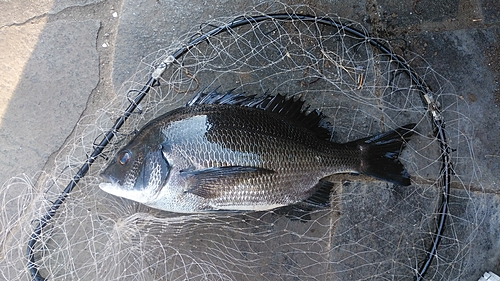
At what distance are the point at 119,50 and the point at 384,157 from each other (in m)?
1.54

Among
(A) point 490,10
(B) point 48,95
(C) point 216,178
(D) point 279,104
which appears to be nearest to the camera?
(C) point 216,178

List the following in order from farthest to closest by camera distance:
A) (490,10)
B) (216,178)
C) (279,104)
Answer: (490,10)
(279,104)
(216,178)

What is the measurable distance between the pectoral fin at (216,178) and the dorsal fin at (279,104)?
33 cm

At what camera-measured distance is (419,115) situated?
2.16 meters

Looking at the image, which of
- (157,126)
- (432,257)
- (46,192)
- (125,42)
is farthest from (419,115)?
(46,192)

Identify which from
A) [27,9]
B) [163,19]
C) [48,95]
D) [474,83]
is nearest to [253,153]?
[163,19]

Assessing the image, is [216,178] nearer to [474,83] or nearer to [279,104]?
[279,104]

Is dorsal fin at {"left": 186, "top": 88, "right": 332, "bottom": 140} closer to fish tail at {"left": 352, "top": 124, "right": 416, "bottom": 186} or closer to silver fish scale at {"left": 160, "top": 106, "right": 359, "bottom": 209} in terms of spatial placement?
silver fish scale at {"left": 160, "top": 106, "right": 359, "bottom": 209}

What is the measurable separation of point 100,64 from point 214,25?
0.68 meters

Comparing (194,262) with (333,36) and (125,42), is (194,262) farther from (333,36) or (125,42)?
(333,36)

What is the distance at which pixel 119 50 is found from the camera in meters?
2.19

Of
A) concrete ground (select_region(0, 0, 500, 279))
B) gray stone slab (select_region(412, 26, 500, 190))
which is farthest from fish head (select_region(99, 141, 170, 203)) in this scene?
gray stone slab (select_region(412, 26, 500, 190))

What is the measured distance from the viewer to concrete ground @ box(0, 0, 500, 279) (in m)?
2.14

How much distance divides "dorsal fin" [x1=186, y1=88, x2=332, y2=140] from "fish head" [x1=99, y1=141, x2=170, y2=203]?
0.99 ft
